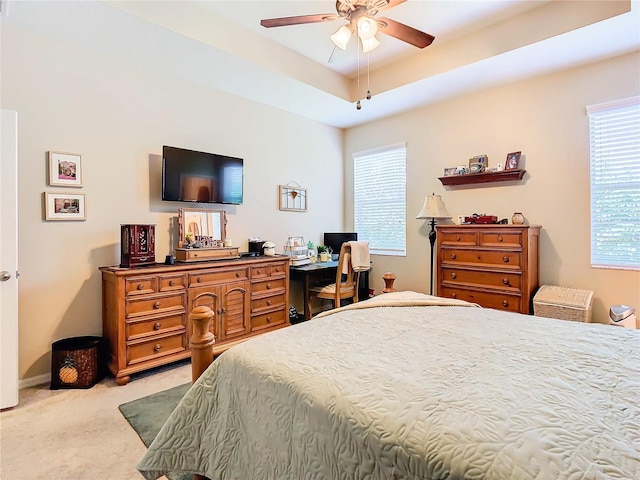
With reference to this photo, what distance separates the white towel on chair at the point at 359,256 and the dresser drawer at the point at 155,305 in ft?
6.15

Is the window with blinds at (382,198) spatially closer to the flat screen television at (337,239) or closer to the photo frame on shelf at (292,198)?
the flat screen television at (337,239)

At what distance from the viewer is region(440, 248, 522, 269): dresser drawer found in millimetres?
3166

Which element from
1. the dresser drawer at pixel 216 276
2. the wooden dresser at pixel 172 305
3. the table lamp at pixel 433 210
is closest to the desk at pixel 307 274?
the wooden dresser at pixel 172 305

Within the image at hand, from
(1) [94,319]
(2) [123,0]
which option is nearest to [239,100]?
(2) [123,0]

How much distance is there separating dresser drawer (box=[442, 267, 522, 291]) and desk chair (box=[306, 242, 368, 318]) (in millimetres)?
1056

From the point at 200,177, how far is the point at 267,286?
1.36 meters

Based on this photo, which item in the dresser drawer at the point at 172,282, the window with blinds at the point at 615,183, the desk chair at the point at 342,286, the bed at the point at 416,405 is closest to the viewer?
the bed at the point at 416,405

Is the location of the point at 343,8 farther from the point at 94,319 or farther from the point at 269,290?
the point at 94,319

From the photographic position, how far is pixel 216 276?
10.4 ft

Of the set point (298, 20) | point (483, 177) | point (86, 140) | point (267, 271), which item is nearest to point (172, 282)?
point (267, 271)

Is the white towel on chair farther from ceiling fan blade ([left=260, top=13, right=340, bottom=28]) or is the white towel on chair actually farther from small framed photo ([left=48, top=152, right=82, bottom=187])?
small framed photo ([left=48, top=152, right=82, bottom=187])

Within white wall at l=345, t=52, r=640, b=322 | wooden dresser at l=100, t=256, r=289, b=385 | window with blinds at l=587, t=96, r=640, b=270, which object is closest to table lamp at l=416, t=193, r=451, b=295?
white wall at l=345, t=52, r=640, b=322

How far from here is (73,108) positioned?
2.82 m

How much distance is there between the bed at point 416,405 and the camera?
0.76 m
